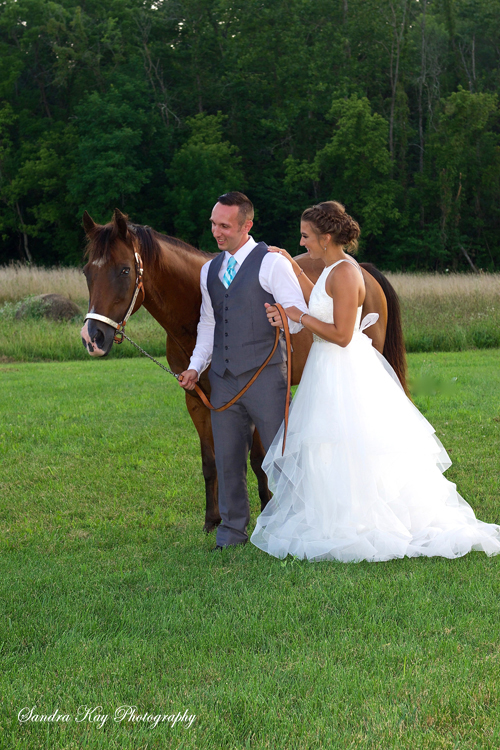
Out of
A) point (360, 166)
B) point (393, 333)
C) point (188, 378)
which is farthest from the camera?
point (360, 166)

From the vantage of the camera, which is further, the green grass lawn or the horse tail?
the horse tail

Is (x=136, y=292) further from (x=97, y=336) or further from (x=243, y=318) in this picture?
(x=243, y=318)

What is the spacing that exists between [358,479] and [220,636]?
4.45 feet

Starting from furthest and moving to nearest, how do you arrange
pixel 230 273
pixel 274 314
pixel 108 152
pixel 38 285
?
1. pixel 108 152
2. pixel 38 285
3. pixel 230 273
4. pixel 274 314

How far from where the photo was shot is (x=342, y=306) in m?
4.23

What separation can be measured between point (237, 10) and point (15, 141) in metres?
16.1

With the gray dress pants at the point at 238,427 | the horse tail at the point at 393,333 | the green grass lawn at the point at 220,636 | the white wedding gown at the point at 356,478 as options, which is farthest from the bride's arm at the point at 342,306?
the horse tail at the point at 393,333

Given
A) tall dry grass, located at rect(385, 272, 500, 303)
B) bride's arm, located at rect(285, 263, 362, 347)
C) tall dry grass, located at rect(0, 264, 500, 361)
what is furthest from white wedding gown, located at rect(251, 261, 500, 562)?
tall dry grass, located at rect(385, 272, 500, 303)

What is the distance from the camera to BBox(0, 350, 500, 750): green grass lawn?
2621 millimetres

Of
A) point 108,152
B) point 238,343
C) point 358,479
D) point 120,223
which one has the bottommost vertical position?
point 358,479

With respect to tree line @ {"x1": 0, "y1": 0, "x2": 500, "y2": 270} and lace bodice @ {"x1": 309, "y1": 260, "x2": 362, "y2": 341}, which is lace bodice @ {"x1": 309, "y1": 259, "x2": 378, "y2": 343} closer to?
lace bodice @ {"x1": 309, "y1": 260, "x2": 362, "y2": 341}

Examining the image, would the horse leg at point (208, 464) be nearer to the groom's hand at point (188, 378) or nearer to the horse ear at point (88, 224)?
the groom's hand at point (188, 378)

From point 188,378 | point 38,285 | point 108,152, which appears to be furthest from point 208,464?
point 108,152

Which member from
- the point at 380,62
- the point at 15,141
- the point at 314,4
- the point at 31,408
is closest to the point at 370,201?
the point at 380,62
